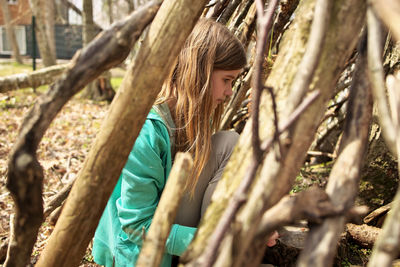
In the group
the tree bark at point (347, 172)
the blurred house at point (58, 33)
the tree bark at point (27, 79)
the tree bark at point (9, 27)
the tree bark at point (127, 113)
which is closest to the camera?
the tree bark at point (347, 172)

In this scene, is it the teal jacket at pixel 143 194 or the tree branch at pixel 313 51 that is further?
the teal jacket at pixel 143 194

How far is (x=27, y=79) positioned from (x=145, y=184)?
0.61 meters

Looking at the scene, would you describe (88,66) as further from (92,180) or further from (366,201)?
(366,201)

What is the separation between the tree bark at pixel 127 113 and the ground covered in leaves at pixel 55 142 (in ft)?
2.64

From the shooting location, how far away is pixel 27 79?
4.77 ft

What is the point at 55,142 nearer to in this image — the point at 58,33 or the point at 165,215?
the point at 165,215

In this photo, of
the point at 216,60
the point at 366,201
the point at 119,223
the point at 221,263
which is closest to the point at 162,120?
the point at 216,60

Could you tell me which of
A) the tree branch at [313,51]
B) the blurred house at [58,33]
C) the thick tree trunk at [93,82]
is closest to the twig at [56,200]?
the tree branch at [313,51]

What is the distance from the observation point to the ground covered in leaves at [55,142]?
2.73m

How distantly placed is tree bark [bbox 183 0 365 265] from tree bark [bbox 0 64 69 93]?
2.28ft

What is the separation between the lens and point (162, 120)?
5.78 ft

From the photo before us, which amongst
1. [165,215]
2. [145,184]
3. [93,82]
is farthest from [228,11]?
[93,82]

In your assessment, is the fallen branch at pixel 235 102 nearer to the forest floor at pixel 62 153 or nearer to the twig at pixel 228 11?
the twig at pixel 228 11

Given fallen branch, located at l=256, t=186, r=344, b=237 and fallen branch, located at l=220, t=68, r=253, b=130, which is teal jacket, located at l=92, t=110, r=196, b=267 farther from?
fallen branch, located at l=220, t=68, r=253, b=130
